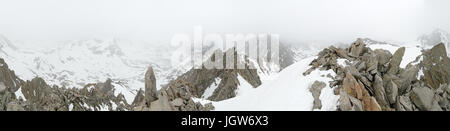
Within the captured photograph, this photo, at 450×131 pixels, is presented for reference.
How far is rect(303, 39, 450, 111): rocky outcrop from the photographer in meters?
28.1

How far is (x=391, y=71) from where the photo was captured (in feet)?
110

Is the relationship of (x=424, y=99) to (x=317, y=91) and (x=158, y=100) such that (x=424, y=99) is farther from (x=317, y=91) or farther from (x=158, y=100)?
(x=158, y=100)

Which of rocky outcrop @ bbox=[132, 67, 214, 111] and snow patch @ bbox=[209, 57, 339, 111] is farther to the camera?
rocky outcrop @ bbox=[132, 67, 214, 111]

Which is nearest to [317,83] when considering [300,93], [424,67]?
[300,93]

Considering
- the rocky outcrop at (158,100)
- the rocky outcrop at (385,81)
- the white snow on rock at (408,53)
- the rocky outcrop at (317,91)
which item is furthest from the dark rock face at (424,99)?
the rocky outcrop at (158,100)

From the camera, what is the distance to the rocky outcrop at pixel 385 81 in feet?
92.2

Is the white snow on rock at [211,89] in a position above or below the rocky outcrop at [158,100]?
below

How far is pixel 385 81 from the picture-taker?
31.0 m

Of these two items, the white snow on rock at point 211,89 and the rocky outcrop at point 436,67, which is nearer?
the rocky outcrop at point 436,67

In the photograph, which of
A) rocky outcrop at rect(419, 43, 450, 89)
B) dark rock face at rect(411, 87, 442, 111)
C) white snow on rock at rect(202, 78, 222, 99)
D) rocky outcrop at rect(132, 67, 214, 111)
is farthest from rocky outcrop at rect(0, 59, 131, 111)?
rocky outcrop at rect(419, 43, 450, 89)

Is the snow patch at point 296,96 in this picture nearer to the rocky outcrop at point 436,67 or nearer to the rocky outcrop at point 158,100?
the rocky outcrop at point 158,100

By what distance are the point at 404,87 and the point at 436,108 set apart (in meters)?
3.29

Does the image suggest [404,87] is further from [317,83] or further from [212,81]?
[212,81]

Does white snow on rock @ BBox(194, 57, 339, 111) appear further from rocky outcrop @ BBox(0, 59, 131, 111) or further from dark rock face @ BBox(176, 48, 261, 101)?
dark rock face @ BBox(176, 48, 261, 101)
